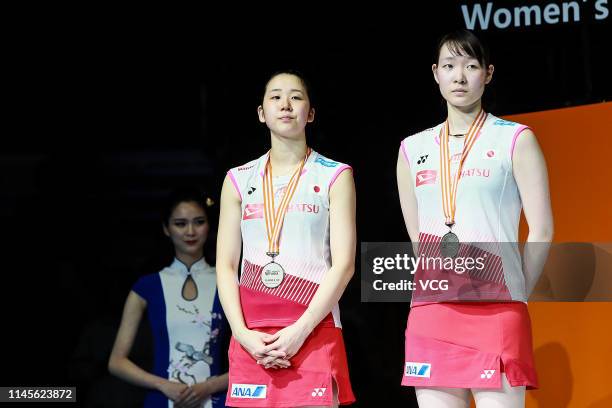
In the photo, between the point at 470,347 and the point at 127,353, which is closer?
the point at 470,347

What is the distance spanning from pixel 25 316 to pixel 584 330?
10.1 ft

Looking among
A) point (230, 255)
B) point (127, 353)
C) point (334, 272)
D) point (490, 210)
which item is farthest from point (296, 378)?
point (127, 353)

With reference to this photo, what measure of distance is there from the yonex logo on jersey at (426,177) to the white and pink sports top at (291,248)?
0.91 ft

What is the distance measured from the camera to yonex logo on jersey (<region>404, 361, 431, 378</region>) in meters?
3.63

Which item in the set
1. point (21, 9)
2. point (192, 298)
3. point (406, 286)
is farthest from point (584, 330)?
point (21, 9)

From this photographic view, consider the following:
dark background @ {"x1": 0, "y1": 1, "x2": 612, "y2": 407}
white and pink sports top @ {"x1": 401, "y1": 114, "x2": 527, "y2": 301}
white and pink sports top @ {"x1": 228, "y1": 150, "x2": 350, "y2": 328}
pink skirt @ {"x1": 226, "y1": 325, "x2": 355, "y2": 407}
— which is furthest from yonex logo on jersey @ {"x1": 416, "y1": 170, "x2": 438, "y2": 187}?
dark background @ {"x1": 0, "y1": 1, "x2": 612, "y2": 407}

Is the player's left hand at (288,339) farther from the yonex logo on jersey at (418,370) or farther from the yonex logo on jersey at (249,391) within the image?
the yonex logo on jersey at (418,370)

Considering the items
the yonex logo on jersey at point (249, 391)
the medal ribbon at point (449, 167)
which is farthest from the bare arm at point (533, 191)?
the yonex logo on jersey at point (249, 391)

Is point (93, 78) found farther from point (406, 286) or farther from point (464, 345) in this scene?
point (464, 345)

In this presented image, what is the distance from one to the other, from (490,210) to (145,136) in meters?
2.82

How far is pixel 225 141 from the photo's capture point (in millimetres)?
5695

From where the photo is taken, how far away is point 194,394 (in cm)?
484

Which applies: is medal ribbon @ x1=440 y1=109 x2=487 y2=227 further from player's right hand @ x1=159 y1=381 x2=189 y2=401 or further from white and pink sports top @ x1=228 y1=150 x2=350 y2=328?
player's right hand @ x1=159 y1=381 x2=189 y2=401

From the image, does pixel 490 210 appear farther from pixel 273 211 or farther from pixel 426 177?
pixel 273 211
